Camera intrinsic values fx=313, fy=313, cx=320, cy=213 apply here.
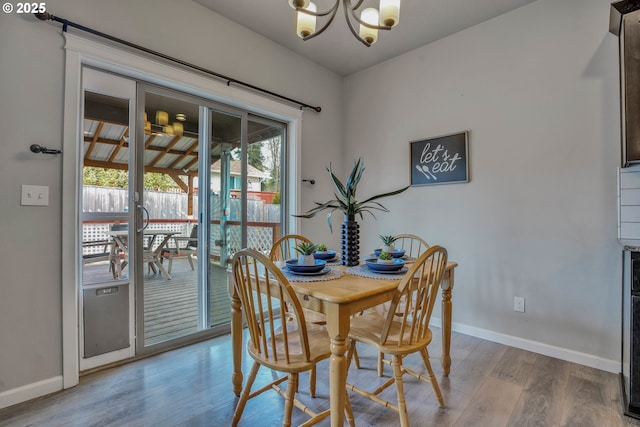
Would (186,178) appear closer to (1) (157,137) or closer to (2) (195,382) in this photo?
(1) (157,137)

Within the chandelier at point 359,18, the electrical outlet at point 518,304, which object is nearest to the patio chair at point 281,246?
the chandelier at point 359,18

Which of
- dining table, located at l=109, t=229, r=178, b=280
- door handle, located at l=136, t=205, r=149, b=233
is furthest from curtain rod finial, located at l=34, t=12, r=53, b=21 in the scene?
dining table, located at l=109, t=229, r=178, b=280

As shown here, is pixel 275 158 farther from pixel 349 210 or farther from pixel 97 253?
pixel 97 253

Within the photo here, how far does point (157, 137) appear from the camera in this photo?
2396mm

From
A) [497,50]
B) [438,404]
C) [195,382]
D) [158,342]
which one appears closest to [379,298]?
[438,404]

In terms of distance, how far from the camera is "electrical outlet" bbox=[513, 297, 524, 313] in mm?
2449

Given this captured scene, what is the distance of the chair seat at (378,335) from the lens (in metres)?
1.46

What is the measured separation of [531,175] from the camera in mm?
2396

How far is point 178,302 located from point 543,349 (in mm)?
2927

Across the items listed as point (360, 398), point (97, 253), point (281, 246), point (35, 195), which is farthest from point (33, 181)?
point (360, 398)

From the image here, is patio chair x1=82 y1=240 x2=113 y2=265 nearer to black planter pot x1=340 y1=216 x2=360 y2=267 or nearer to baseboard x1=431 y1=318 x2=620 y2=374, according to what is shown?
black planter pot x1=340 y1=216 x2=360 y2=267

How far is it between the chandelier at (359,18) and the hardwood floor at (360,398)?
6.61ft

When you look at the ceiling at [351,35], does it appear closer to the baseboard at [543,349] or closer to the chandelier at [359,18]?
the chandelier at [359,18]

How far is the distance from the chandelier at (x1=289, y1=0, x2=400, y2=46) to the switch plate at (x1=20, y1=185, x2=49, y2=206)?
171 centimetres
